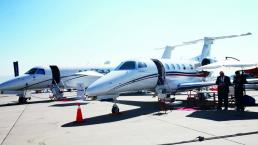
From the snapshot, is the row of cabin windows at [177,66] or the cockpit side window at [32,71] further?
the cockpit side window at [32,71]

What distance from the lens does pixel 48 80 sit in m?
22.7

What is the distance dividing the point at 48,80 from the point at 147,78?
10443 millimetres

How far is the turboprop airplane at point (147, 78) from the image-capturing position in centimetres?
1260

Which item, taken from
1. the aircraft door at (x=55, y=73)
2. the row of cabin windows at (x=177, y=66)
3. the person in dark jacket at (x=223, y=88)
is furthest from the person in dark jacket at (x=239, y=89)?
the aircraft door at (x=55, y=73)

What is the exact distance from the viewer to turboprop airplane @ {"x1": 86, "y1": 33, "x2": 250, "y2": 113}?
12602 millimetres

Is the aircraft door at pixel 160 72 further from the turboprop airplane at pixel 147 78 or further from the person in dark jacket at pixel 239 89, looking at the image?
the person in dark jacket at pixel 239 89

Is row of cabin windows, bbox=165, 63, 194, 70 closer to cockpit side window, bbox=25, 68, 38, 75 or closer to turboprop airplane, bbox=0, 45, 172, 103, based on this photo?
turboprop airplane, bbox=0, 45, 172, 103

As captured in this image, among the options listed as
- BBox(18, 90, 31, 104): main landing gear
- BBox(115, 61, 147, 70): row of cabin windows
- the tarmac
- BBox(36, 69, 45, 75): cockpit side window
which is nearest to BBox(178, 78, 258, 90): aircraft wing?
A: BBox(115, 61, 147, 70): row of cabin windows

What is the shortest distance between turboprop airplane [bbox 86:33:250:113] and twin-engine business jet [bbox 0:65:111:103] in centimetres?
716

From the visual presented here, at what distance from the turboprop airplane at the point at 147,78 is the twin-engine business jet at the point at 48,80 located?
716cm

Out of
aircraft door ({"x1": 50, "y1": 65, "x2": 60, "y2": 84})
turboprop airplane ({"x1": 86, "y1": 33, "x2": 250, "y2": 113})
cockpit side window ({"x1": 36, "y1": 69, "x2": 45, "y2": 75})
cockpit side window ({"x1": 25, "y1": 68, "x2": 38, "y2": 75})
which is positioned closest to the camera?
turboprop airplane ({"x1": 86, "y1": 33, "x2": 250, "y2": 113})

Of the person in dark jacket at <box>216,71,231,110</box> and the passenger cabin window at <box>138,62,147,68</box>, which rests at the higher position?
the passenger cabin window at <box>138,62,147,68</box>

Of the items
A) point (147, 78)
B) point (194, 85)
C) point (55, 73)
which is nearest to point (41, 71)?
point (55, 73)

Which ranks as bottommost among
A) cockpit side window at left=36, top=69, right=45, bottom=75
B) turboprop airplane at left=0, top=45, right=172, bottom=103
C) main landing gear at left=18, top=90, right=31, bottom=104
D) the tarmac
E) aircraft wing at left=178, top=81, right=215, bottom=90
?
the tarmac
